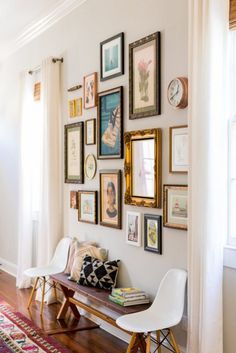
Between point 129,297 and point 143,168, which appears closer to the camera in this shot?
point 129,297

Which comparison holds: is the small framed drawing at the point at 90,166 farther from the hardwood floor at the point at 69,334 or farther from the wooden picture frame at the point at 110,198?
the hardwood floor at the point at 69,334

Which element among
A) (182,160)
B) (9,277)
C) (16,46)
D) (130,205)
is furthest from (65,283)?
(16,46)

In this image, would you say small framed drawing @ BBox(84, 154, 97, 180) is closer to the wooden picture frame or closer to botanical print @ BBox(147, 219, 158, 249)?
the wooden picture frame

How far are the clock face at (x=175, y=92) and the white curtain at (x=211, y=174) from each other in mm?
318

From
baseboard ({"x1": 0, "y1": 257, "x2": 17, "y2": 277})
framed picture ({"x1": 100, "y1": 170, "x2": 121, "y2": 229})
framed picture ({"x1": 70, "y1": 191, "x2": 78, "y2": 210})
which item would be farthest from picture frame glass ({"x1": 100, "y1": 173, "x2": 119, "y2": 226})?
baseboard ({"x1": 0, "y1": 257, "x2": 17, "y2": 277})

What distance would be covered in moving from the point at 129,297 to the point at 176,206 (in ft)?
2.46

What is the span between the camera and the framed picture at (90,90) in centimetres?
405

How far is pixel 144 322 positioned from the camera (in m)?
2.73

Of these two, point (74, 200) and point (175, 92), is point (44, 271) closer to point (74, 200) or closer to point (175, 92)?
point (74, 200)

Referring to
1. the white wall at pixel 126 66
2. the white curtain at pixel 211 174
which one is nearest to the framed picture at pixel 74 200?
the white wall at pixel 126 66

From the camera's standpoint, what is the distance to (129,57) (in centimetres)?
354

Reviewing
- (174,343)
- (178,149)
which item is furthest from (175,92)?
(174,343)

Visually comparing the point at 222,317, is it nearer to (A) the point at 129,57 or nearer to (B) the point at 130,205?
(B) the point at 130,205

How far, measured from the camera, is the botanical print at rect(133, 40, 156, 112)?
3279mm
